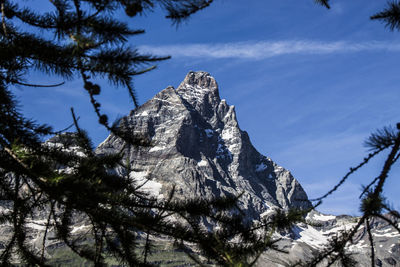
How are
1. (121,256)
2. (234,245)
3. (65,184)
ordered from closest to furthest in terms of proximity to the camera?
(65,184) < (234,245) < (121,256)

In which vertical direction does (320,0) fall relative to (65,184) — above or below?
above

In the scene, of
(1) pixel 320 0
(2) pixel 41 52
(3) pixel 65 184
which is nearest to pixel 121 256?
(3) pixel 65 184

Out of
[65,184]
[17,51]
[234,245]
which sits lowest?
[234,245]

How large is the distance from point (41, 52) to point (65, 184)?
1403 mm

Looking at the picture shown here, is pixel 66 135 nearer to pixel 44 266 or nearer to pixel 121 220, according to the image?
pixel 44 266

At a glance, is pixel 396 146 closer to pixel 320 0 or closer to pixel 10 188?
pixel 320 0

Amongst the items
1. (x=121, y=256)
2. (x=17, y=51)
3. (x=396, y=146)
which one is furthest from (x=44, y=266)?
(x=396, y=146)

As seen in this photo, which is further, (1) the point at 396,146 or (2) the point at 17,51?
(2) the point at 17,51

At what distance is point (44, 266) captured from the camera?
277 cm

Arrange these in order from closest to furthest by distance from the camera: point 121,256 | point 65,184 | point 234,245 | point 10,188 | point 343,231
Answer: point 65,184, point 343,231, point 234,245, point 10,188, point 121,256

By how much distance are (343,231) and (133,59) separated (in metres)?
1.73

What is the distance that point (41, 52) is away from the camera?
289 cm

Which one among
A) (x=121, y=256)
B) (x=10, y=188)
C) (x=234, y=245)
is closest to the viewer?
(x=234, y=245)

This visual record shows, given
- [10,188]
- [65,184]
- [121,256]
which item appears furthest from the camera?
[121,256]
